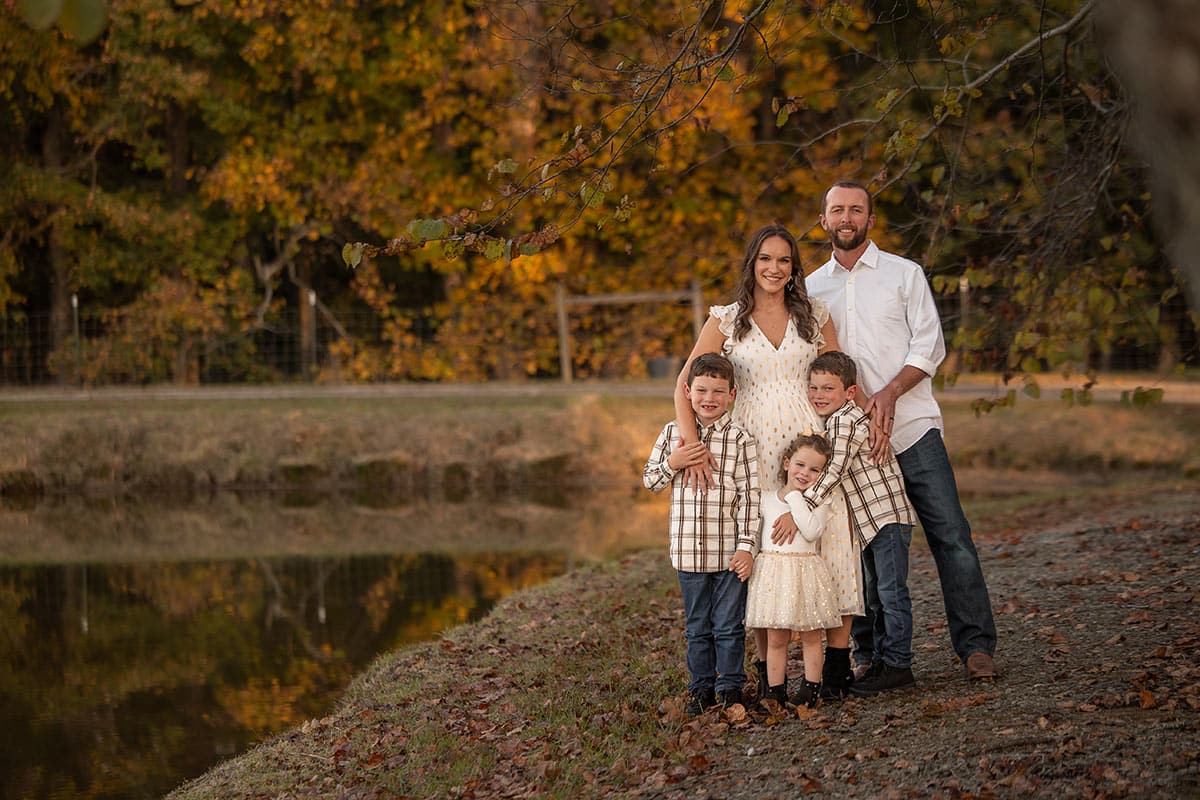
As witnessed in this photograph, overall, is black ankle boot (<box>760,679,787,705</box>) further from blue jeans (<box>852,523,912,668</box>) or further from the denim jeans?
the denim jeans

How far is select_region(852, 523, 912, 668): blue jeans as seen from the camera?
546 cm

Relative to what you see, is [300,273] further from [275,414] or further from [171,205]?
[275,414]

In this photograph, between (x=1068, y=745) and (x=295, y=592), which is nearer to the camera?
(x=1068, y=745)

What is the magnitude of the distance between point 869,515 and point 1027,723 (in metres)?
0.98

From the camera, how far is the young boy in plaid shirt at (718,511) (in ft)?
17.4

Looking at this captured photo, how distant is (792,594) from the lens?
5.20 meters

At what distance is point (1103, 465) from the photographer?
1598cm

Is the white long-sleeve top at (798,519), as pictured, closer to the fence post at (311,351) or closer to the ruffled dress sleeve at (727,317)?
the ruffled dress sleeve at (727,317)

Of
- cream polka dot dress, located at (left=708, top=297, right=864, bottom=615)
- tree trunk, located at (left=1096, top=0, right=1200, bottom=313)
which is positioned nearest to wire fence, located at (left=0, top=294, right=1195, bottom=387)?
cream polka dot dress, located at (left=708, top=297, right=864, bottom=615)

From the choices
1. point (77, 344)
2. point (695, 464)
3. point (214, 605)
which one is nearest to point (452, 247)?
point (695, 464)

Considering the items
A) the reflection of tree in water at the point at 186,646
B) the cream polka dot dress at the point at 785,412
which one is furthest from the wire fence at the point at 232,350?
the cream polka dot dress at the point at 785,412

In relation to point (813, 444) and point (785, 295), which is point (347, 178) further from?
point (813, 444)

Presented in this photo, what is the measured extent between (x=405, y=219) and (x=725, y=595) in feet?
54.4

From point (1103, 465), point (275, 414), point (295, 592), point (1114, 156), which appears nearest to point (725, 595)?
point (1114, 156)
